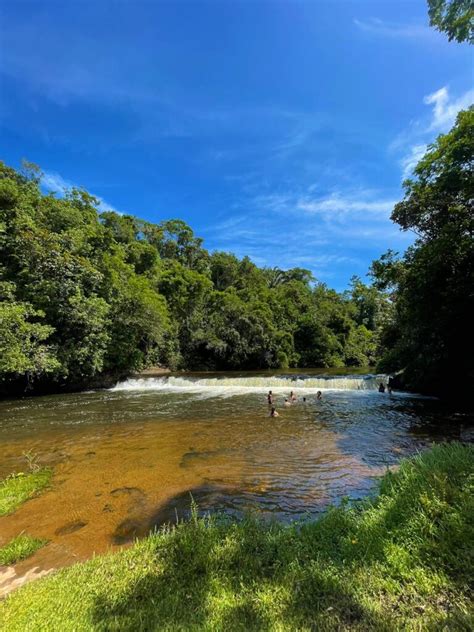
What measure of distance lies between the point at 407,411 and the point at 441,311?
14.8ft

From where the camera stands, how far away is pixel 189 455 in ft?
26.9

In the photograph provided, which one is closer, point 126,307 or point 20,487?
point 20,487

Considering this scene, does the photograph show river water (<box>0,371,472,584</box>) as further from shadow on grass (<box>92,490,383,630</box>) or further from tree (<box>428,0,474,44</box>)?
tree (<box>428,0,474,44</box>)

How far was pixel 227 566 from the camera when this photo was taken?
316 centimetres

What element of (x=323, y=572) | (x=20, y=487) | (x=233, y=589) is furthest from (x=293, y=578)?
(x=20, y=487)

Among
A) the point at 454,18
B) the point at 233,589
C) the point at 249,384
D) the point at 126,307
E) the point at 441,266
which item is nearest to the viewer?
the point at 233,589

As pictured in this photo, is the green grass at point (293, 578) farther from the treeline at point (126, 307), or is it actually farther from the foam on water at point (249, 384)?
the foam on water at point (249, 384)

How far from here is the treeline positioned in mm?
18047

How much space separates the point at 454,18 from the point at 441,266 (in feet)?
25.1

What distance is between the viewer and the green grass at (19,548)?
13.3 ft

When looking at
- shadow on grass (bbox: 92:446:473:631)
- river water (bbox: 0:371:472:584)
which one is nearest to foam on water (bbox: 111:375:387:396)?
river water (bbox: 0:371:472:584)

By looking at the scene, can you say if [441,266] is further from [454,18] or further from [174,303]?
[174,303]

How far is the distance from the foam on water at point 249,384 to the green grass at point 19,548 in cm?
1498

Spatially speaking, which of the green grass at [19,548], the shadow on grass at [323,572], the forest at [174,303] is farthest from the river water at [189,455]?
the forest at [174,303]
